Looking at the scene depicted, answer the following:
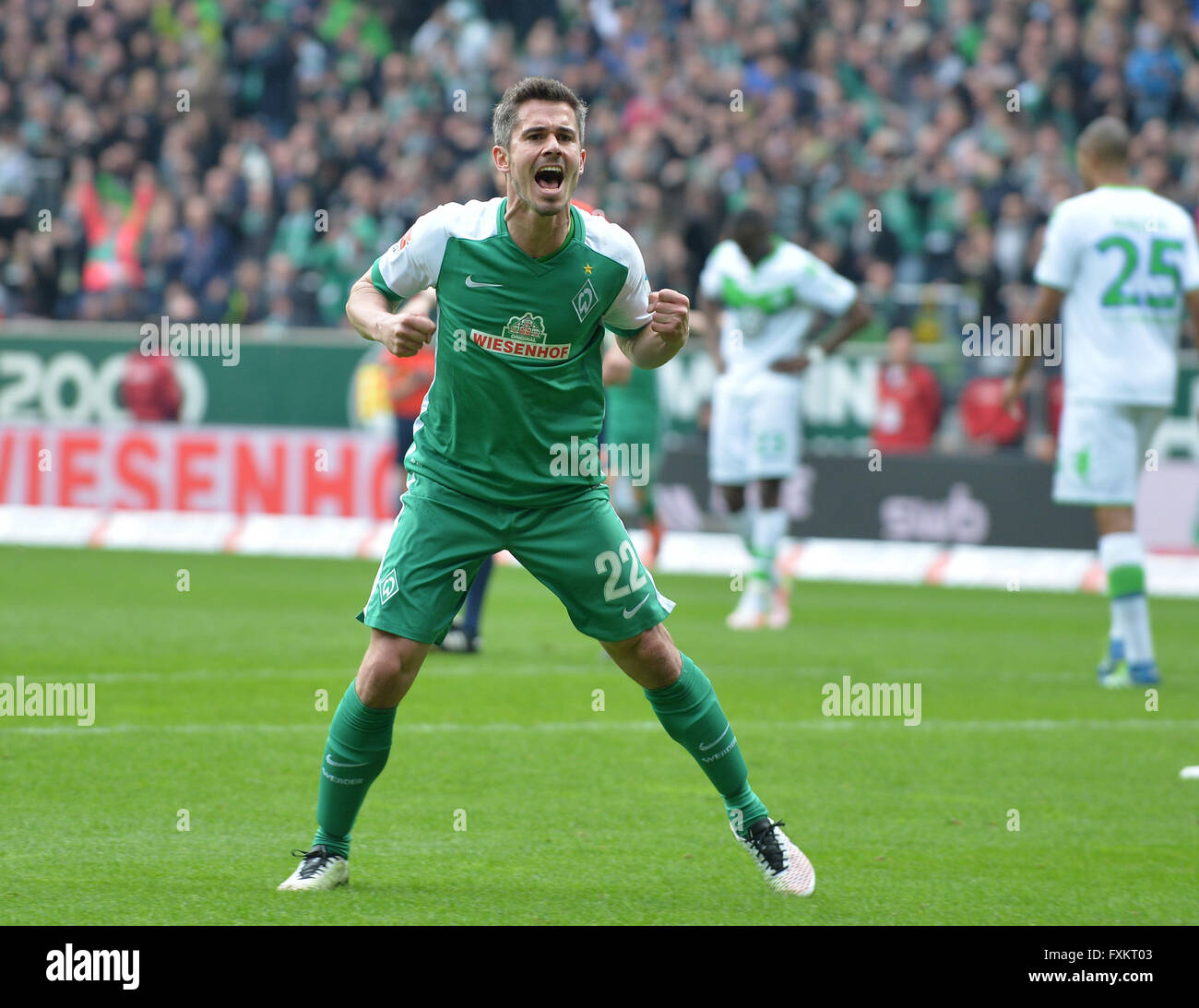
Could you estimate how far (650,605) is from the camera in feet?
19.2

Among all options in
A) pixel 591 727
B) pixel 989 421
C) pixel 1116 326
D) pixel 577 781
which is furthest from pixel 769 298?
pixel 577 781

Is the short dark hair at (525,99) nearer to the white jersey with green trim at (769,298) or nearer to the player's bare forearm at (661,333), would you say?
the player's bare forearm at (661,333)

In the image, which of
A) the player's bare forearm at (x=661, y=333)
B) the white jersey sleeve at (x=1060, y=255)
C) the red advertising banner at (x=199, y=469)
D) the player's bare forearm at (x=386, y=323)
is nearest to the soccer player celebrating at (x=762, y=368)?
the white jersey sleeve at (x=1060, y=255)

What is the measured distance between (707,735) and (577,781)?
6.26 feet

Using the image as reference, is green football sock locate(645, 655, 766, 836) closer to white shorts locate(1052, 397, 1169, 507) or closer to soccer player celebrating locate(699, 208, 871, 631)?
white shorts locate(1052, 397, 1169, 507)

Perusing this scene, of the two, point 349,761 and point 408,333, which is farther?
point 349,761

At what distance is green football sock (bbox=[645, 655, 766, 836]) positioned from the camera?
595cm

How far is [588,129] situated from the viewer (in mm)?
23406

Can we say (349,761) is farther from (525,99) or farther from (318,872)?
(525,99)

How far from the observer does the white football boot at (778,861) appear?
232 inches

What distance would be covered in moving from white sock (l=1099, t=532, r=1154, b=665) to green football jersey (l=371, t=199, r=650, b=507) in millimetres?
5227

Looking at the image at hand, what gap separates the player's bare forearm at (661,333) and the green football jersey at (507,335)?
8 centimetres

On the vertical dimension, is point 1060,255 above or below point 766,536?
above

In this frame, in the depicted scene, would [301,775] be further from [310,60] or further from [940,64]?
[310,60]
